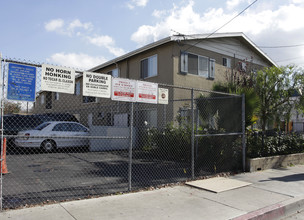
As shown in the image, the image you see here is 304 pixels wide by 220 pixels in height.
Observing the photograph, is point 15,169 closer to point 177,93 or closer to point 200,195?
Answer: point 200,195

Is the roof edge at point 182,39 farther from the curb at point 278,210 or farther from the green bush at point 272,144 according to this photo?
the curb at point 278,210

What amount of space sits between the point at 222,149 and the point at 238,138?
2.46ft

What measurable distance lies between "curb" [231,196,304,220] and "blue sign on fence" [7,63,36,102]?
160 inches

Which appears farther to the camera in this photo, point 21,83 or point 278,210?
point 278,210

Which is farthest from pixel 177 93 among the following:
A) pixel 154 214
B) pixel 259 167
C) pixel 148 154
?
pixel 154 214

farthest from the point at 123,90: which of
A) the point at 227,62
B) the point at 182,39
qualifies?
the point at 227,62

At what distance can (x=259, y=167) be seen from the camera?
842 cm

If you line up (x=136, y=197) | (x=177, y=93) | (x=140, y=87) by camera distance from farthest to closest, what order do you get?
(x=177, y=93) < (x=140, y=87) < (x=136, y=197)

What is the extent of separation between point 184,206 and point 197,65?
1086 centimetres

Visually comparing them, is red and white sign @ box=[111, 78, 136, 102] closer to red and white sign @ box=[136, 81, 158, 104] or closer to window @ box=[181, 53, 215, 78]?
red and white sign @ box=[136, 81, 158, 104]

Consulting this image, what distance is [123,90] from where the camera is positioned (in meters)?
5.51

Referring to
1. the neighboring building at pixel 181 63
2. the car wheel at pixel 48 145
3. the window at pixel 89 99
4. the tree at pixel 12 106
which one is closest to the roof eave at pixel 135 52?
the neighboring building at pixel 181 63

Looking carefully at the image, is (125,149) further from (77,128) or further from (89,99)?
(89,99)

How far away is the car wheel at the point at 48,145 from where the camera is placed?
1107cm
